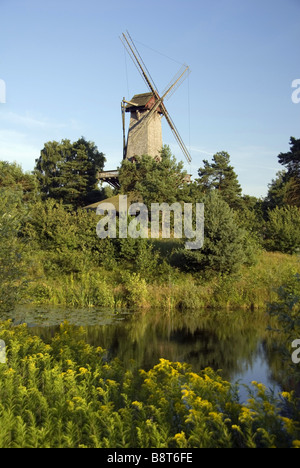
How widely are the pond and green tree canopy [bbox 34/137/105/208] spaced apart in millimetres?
25167

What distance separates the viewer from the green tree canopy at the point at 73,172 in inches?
1549

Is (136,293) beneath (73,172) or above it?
beneath

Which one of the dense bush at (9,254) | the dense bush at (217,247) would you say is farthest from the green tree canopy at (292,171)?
the dense bush at (9,254)

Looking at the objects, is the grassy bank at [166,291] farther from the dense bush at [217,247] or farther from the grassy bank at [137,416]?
the grassy bank at [137,416]

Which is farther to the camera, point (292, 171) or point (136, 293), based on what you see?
point (292, 171)

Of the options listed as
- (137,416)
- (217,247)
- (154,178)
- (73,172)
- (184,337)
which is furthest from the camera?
(73,172)

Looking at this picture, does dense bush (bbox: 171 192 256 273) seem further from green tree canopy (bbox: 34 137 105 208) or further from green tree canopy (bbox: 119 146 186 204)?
green tree canopy (bbox: 34 137 105 208)

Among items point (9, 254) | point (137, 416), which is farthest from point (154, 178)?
point (137, 416)

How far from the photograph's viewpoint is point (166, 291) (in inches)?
630

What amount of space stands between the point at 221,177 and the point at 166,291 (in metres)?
24.5

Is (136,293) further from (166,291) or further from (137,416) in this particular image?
(137,416)

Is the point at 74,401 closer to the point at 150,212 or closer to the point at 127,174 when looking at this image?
the point at 150,212

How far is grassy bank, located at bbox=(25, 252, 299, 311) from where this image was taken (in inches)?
616

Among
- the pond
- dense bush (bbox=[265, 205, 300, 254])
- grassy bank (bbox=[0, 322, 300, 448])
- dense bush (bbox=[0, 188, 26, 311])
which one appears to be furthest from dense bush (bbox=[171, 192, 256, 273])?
grassy bank (bbox=[0, 322, 300, 448])
